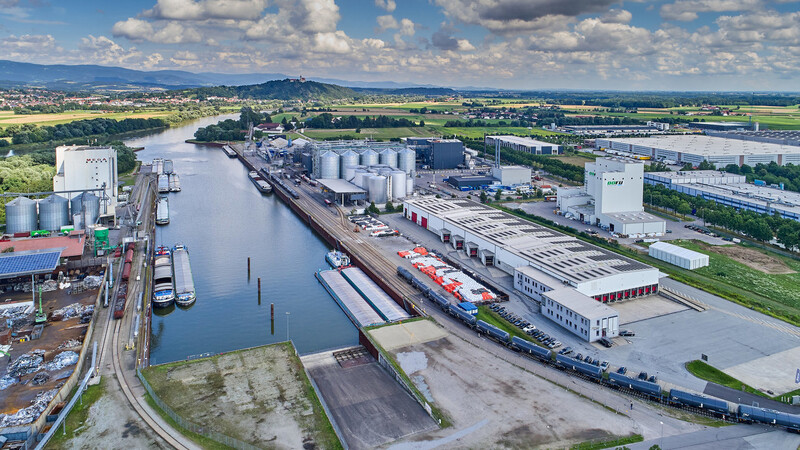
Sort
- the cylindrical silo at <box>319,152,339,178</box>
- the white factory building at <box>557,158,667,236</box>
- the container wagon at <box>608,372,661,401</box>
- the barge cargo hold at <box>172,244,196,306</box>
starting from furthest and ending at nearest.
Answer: the cylindrical silo at <box>319,152,339,178</box>, the white factory building at <box>557,158,667,236</box>, the barge cargo hold at <box>172,244,196,306</box>, the container wagon at <box>608,372,661,401</box>

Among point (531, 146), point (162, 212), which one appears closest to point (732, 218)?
point (531, 146)

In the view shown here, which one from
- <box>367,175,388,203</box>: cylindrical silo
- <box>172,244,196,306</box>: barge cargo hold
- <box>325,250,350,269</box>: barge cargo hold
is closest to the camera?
<box>172,244,196,306</box>: barge cargo hold

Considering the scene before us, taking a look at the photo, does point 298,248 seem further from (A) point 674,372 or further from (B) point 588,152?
(B) point 588,152

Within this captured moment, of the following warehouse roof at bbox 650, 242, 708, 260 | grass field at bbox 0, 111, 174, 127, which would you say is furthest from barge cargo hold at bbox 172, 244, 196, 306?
grass field at bbox 0, 111, 174, 127

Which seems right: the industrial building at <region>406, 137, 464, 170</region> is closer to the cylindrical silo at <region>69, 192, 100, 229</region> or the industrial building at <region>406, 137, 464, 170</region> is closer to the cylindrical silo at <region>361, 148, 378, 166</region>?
the cylindrical silo at <region>361, 148, 378, 166</region>

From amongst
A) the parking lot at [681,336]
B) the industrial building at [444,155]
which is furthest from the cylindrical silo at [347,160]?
the parking lot at [681,336]
